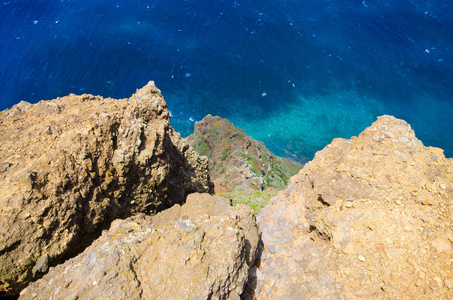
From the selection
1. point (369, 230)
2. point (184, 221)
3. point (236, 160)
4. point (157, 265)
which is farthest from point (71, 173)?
point (236, 160)

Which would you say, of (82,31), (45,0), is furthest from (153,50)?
(45,0)

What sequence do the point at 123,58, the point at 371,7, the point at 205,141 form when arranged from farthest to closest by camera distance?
the point at 371,7
the point at 123,58
the point at 205,141

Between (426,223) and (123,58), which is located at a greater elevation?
(426,223)

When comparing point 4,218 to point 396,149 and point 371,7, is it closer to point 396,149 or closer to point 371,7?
point 396,149

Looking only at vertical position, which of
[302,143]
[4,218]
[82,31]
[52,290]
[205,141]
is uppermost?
[4,218]

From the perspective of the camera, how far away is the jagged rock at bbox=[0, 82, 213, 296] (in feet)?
34.9

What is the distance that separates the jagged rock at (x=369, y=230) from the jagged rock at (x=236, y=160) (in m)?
20.8

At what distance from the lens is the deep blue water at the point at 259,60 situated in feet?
255

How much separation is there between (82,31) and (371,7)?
310 ft

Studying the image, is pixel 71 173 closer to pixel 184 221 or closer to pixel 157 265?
pixel 184 221

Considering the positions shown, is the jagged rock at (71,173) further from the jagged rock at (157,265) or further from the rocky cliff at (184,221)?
the jagged rock at (157,265)

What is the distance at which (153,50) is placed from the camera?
3406 inches

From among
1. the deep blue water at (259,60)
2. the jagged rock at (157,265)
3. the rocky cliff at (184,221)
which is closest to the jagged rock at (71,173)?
the rocky cliff at (184,221)

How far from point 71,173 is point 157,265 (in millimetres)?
5311
